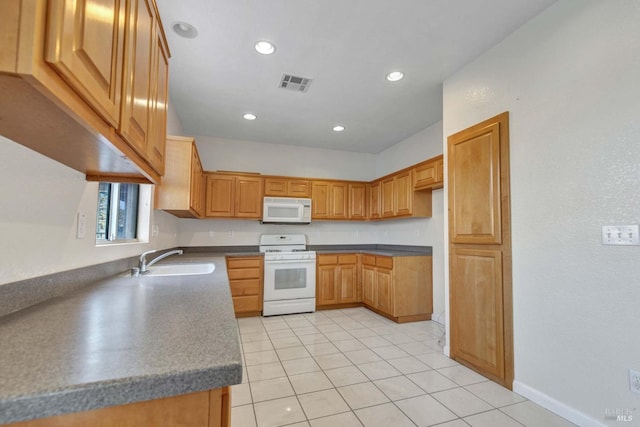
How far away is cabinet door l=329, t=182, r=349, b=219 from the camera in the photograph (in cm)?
491

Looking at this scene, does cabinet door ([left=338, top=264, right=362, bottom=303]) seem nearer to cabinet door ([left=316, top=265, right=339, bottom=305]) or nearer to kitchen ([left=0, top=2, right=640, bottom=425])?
cabinet door ([left=316, top=265, right=339, bottom=305])

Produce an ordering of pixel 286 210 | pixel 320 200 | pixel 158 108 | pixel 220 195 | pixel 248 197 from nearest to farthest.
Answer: pixel 158 108 < pixel 220 195 < pixel 248 197 < pixel 286 210 < pixel 320 200

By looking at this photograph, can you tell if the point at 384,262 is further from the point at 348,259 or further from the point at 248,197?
the point at 248,197

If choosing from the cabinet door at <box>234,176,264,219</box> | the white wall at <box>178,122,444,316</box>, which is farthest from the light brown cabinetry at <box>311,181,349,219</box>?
the cabinet door at <box>234,176,264,219</box>

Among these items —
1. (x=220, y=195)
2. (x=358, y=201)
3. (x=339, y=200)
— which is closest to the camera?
(x=220, y=195)

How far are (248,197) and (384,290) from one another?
7.74ft

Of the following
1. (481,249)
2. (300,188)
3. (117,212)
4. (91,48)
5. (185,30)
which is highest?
(185,30)

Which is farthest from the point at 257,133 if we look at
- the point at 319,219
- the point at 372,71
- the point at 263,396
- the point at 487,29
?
the point at 263,396

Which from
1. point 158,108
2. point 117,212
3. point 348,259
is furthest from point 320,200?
point 158,108

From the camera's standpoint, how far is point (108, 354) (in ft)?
2.18

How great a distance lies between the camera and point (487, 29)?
2176 millimetres

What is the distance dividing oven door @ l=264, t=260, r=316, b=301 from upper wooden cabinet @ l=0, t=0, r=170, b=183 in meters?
2.92

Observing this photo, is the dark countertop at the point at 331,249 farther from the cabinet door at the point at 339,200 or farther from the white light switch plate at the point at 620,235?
the white light switch plate at the point at 620,235

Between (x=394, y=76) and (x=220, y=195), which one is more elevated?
(x=394, y=76)
